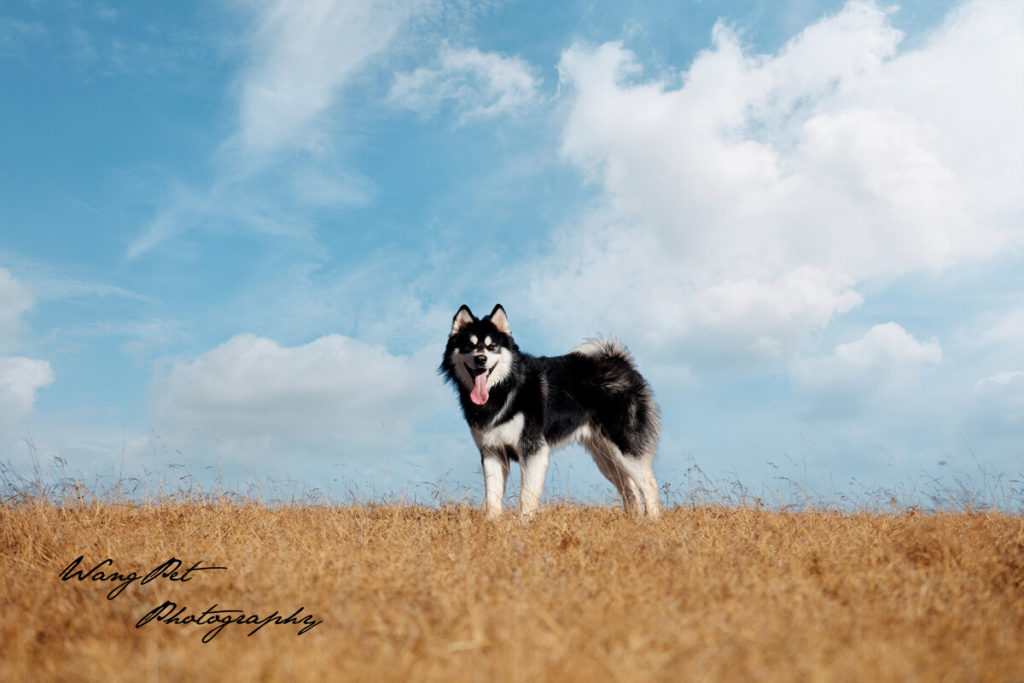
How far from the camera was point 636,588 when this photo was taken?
4594mm

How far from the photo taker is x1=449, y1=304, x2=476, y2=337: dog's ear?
30.8 feet

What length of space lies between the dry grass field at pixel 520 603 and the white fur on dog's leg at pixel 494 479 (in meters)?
0.87

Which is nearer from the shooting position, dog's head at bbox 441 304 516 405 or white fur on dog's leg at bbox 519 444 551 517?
white fur on dog's leg at bbox 519 444 551 517

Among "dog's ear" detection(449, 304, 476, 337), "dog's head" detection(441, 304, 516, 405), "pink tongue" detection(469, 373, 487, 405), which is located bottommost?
"pink tongue" detection(469, 373, 487, 405)

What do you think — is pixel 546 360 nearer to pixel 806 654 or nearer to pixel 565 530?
pixel 565 530

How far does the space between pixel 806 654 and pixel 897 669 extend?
0.40m

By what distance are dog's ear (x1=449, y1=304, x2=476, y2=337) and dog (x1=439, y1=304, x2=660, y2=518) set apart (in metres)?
0.01

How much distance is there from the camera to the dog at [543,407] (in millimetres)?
8875

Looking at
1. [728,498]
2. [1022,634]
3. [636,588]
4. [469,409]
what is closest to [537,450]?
[469,409]

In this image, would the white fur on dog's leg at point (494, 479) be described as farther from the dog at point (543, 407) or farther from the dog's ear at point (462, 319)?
the dog's ear at point (462, 319)

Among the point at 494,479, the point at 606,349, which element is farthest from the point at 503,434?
the point at 606,349
